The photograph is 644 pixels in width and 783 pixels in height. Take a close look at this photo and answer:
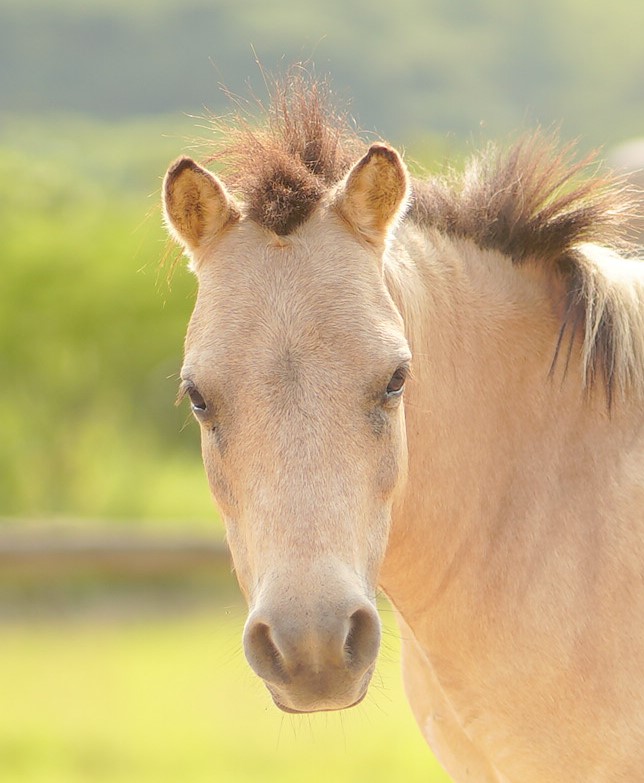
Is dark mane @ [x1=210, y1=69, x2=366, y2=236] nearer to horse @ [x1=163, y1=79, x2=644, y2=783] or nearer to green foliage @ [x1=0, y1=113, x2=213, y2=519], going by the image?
horse @ [x1=163, y1=79, x2=644, y2=783]

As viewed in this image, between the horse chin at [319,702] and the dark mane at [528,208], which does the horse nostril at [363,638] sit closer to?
the horse chin at [319,702]

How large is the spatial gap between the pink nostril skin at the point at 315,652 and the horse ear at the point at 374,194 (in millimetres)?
926

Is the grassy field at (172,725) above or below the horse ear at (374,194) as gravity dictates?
below

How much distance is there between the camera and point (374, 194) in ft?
8.71

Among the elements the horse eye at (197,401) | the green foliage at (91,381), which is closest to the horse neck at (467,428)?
the horse eye at (197,401)

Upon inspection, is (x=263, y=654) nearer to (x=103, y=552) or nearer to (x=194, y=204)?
(x=194, y=204)

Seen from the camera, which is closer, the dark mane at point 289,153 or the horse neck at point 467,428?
the dark mane at point 289,153

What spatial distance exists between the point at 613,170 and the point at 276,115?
3.32ft

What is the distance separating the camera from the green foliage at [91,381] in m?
11.5

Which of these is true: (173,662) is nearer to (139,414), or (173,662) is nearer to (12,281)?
(139,414)

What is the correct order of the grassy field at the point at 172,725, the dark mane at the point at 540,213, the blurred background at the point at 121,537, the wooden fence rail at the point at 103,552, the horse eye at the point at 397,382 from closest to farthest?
the horse eye at the point at 397,382, the dark mane at the point at 540,213, the grassy field at the point at 172,725, the blurred background at the point at 121,537, the wooden fence rail at the point at 103,552

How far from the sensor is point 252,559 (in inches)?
94.8

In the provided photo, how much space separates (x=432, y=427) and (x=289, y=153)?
79 centimetres

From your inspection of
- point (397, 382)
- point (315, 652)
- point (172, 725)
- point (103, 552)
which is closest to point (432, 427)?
point (397, 382)
